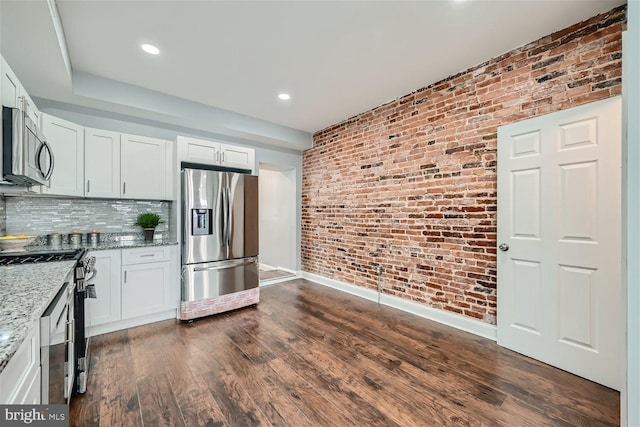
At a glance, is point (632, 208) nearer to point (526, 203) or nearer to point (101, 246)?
point (526, 203)

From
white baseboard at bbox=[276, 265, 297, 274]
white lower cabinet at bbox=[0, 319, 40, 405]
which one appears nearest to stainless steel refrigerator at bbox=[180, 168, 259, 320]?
white baseboard at bbox=[276, 265, 297, 274]

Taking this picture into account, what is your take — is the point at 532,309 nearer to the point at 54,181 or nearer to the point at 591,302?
the point at 591,302

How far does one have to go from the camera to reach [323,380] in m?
2.06

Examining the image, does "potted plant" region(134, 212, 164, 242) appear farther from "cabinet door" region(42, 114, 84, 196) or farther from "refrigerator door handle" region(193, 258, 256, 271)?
"refrigerator door handle" region(193, 258, 256, 271)

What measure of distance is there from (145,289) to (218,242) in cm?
89

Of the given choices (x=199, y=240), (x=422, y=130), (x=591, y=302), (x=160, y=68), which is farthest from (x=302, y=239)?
(x=591, y=302)

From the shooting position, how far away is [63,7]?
1994mm

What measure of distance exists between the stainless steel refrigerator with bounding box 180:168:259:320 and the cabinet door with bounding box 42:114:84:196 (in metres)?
0.98

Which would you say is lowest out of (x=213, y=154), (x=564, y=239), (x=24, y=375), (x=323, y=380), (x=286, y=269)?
(x=323, y=380)

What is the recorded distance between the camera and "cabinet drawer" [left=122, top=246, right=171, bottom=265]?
2.93 m

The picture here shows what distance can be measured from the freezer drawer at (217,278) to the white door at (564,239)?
2789 millimetres

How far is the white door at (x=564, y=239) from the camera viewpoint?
78.2 inches

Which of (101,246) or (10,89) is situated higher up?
(10,89)

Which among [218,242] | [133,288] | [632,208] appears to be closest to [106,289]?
[133,288]
